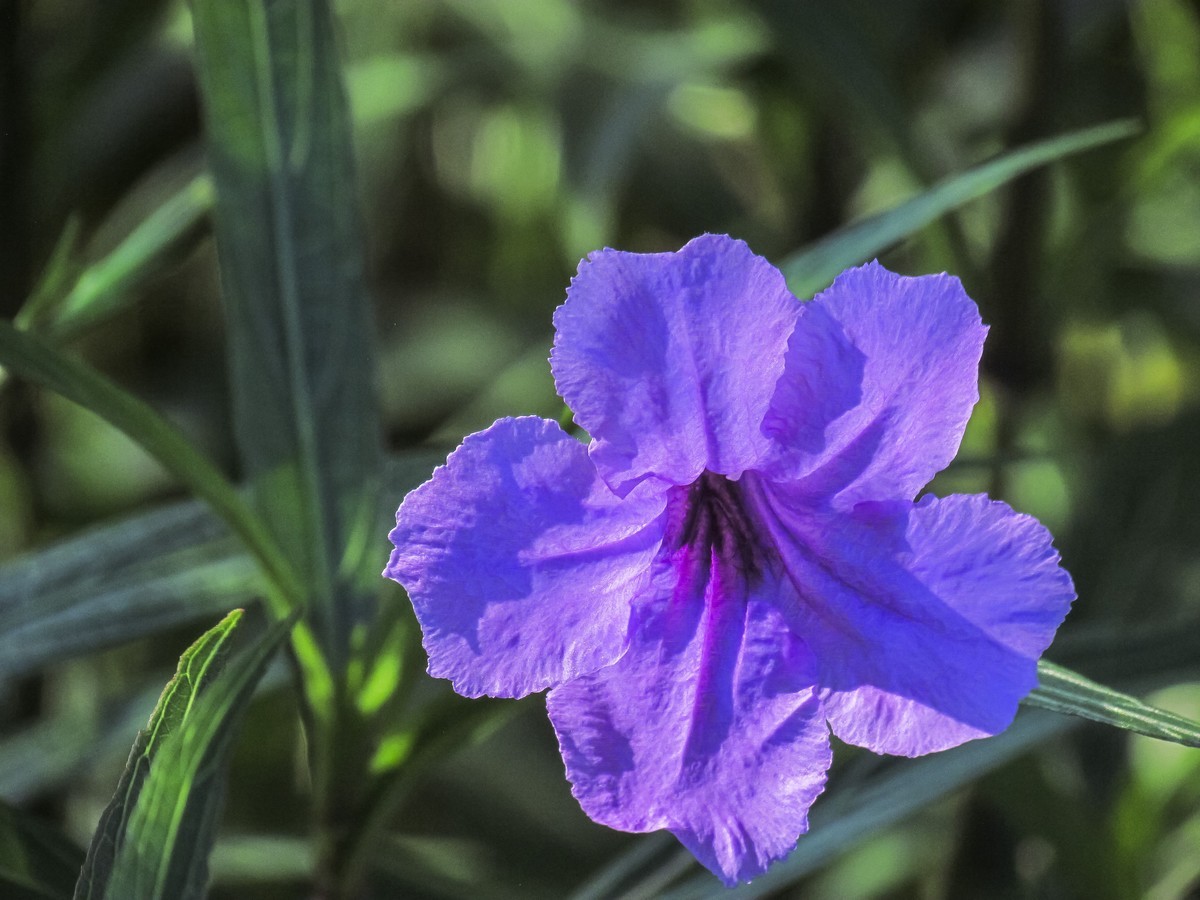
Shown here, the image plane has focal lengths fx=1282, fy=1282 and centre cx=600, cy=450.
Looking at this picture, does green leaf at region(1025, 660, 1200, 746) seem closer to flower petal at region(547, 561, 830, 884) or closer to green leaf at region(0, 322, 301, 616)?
flower petal at region(547, 561, 830, 884)

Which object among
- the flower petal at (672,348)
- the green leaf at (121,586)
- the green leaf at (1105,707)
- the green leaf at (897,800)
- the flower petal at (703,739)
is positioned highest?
the flower petal at (672,348)

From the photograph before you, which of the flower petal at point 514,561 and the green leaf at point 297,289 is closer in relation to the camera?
the flower petal at point 514,561

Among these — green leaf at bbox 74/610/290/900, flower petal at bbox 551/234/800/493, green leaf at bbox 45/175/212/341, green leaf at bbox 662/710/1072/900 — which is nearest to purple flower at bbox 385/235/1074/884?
flower petal at bbox 551/234/800/493

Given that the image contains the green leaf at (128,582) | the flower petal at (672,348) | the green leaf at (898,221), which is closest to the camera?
the flower petal at (672,348)

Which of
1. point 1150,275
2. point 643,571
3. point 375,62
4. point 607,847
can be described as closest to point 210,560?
point 643,571

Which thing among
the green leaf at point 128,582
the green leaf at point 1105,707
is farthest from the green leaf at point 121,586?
the green leaf at point 1105,707

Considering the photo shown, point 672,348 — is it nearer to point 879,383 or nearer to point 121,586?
point 879,383

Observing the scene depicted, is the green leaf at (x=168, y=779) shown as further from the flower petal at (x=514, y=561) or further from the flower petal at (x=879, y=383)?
the flower petal at (x=879, y=383)

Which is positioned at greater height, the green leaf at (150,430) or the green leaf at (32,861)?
the green leaf at (150,430)
